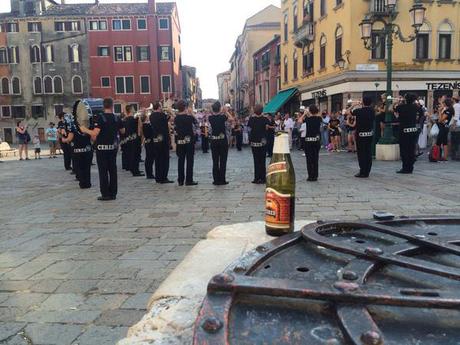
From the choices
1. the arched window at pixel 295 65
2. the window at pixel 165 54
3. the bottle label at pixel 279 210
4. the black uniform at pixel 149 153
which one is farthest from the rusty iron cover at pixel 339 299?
the window at pixel 165 54

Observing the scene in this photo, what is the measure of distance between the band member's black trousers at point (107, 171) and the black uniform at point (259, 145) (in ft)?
11.1

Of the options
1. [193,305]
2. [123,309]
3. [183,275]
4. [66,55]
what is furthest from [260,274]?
[66,55]

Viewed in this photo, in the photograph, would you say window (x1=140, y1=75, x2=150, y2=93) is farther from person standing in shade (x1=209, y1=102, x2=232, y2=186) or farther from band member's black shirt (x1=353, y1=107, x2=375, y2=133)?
band member's black shirt (x1=353, y1=107, x2=375, y2=133)

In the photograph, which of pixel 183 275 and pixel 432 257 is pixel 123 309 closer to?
pixel 183 275

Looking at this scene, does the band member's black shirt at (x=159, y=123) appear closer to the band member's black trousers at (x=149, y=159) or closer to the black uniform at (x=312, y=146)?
the band member's black trousers at (x=149, y=159)

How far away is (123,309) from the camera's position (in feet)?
9.95

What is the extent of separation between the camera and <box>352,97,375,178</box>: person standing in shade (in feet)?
33.4

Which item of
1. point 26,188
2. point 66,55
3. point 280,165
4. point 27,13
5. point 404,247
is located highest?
point 27,13

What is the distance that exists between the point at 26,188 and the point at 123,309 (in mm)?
8904

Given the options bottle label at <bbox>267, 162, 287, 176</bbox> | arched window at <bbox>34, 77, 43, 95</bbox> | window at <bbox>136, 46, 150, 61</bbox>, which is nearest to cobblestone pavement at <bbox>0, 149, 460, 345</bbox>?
bottle label at <bbox>267, 162, 287, 176</bbox>

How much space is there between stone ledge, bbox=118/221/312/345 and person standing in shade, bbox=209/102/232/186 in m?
7.71

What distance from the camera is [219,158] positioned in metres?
10.2

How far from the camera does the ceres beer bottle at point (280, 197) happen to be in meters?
2.09

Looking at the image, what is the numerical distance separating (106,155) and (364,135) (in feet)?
19.4
